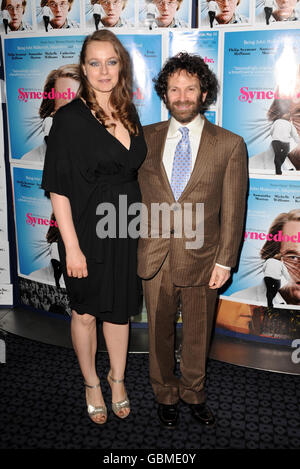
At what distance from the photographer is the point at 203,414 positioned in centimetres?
201

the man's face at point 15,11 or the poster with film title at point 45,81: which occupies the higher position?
the man's face at point 15,11

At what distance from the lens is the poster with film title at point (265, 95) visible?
87.8 inches

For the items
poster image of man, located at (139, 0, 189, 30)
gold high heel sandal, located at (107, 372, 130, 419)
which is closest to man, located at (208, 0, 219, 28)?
poster image of man, located at (139, 0, 189, 30)

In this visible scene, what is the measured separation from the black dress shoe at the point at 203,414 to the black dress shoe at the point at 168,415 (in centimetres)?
9

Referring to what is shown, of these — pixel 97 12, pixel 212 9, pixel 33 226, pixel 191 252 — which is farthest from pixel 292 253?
pixel 97 12

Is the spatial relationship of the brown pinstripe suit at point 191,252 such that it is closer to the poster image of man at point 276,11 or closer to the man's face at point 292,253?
the man's face at point 292,253

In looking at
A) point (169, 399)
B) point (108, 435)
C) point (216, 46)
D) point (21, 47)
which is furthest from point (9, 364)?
point (216, 46)

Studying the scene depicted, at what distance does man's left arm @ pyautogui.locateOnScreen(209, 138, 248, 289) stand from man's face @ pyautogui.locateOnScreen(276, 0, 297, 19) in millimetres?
900

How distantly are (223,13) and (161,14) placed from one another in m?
0.32

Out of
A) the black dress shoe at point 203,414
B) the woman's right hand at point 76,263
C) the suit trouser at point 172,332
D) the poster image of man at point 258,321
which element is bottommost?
the black dress shoe at point 203,414

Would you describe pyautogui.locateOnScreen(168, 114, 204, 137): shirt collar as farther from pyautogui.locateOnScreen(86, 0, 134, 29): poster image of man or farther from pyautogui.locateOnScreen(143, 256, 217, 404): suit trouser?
pyautogui.locateOnScreen(86, 0, 134, 29): poster image of man

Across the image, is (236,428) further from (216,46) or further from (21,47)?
(21,47)

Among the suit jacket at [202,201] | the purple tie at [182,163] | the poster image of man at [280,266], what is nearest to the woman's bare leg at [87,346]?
the suit jacket at [202,201]

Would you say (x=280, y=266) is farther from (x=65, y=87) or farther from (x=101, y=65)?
(x=65, y=87)
